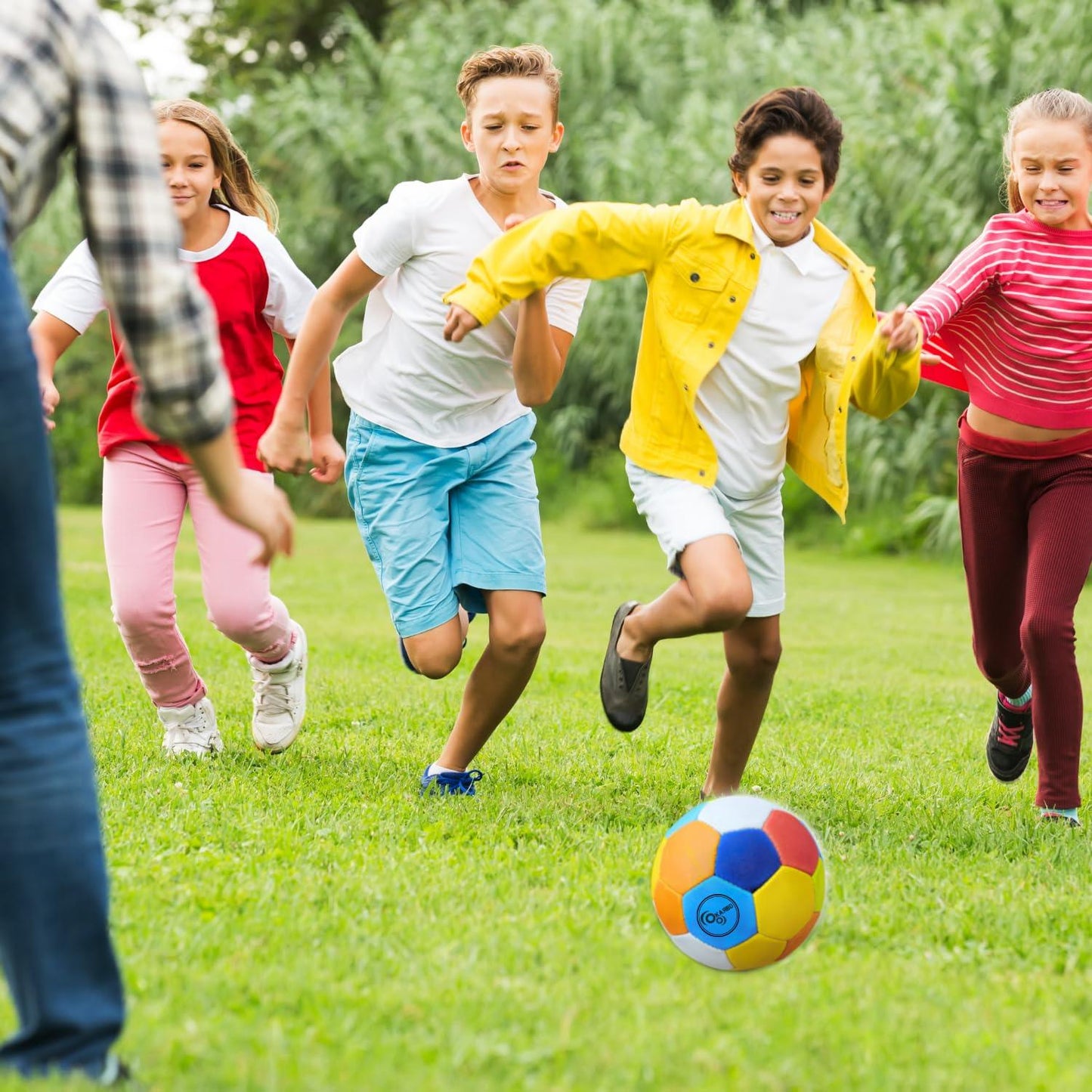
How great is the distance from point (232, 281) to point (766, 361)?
1806 mm

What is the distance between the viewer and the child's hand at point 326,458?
5148 mm

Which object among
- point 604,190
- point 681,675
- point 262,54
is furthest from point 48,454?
point 262,54

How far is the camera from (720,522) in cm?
449

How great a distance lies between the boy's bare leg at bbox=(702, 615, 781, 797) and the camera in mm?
4789

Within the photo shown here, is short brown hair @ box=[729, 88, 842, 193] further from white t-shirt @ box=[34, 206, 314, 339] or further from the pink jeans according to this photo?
the pink jeans

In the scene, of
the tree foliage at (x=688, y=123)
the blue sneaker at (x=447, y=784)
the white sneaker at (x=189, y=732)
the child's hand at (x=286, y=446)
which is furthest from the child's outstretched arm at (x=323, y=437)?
the tree foliage at (x=688, y=123)

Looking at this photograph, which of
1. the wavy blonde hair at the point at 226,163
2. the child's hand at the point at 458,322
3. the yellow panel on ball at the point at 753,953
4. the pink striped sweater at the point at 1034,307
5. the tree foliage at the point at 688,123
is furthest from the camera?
the tree foliage at the point at 688,123

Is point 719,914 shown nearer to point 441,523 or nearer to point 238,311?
point 441,523

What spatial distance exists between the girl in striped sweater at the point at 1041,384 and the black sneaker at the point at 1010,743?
0.47 m

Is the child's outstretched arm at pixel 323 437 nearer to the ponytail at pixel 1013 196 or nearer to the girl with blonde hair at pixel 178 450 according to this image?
the girl with blonde hair at pixel 178 450

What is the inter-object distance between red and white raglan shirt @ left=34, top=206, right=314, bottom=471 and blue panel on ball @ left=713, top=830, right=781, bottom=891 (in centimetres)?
234

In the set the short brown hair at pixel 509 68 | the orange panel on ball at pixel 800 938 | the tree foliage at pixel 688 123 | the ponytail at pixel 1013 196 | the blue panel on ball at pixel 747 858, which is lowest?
the tree foliage at pixel 688 123

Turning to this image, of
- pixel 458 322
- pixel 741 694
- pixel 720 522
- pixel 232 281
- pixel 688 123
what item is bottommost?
pixel 688 123

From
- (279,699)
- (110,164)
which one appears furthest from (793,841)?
(279,699)
